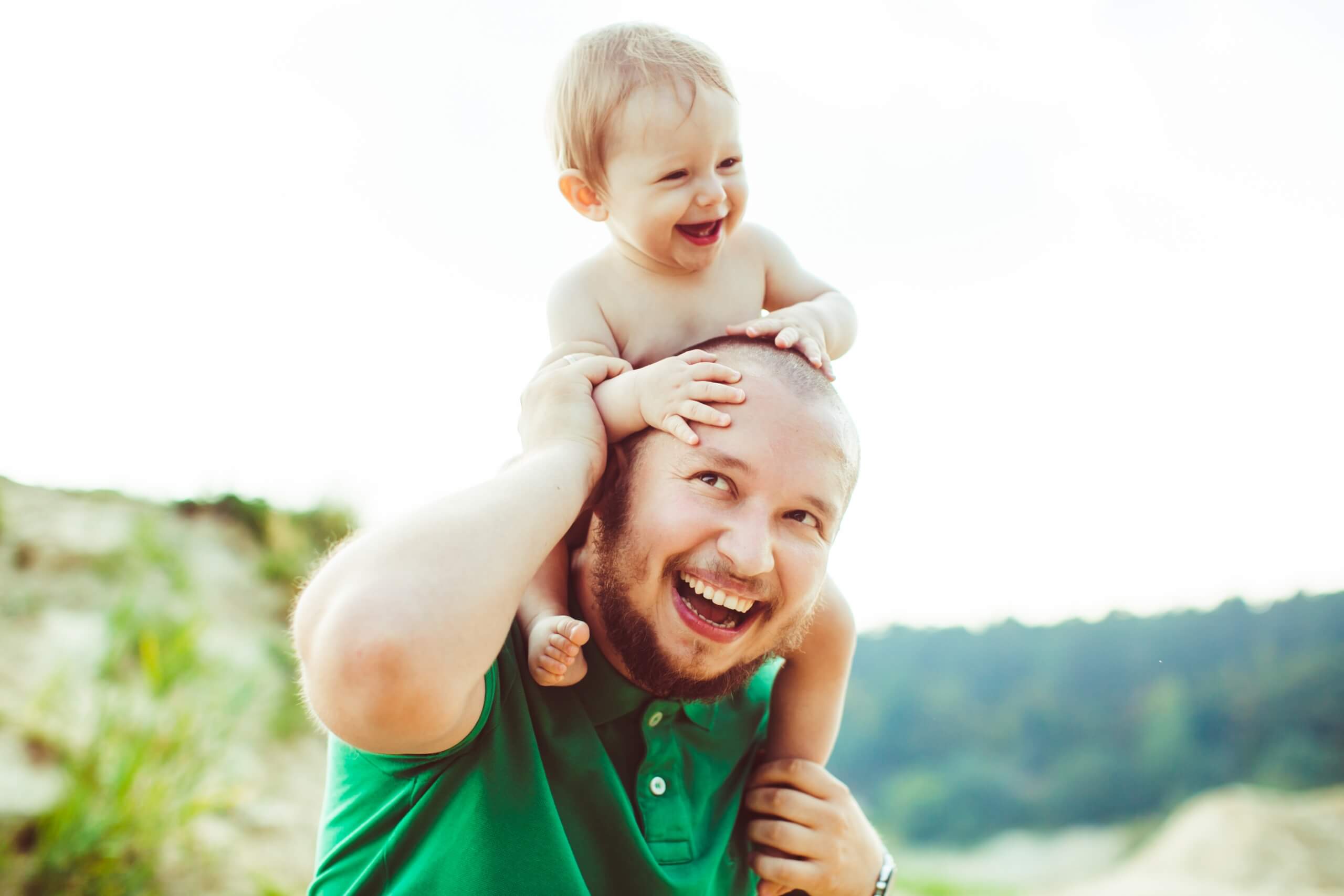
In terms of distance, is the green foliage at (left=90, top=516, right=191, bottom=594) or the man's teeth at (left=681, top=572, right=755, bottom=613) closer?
the man's teeth at (left=681, top=572, right=755, bottom=613)

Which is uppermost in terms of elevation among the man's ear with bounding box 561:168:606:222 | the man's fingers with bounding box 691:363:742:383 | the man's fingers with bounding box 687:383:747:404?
the man's ear with bounding box 561:168:606:222

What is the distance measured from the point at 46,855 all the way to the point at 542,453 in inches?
134

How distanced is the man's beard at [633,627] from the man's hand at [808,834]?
0.82 ft

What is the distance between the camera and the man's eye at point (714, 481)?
1.59 meters

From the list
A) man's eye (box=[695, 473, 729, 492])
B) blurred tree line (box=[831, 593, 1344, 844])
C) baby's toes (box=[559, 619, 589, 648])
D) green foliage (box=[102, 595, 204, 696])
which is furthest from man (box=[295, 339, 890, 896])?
blurred tree line (box=[831, 593, 1344, 844])

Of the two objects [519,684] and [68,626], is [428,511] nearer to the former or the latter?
[519,684]

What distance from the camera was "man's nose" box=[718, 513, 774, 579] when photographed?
1.51 meters

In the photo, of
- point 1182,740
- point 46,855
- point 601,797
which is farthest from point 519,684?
point 1182,740

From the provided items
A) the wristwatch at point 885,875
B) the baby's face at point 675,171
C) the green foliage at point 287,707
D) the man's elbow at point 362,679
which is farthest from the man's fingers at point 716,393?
the green foliage at point 287,707

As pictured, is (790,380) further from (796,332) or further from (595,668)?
(595,668)

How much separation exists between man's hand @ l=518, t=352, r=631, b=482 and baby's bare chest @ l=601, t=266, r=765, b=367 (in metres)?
0.15

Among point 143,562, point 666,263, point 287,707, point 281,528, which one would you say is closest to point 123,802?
point 287,707

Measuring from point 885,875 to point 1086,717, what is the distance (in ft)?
27.5

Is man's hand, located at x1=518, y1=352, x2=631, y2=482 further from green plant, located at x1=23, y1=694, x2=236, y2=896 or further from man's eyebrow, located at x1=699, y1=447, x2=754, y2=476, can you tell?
green plant, located at x1=23, y1=694, x2=236, y2=896
